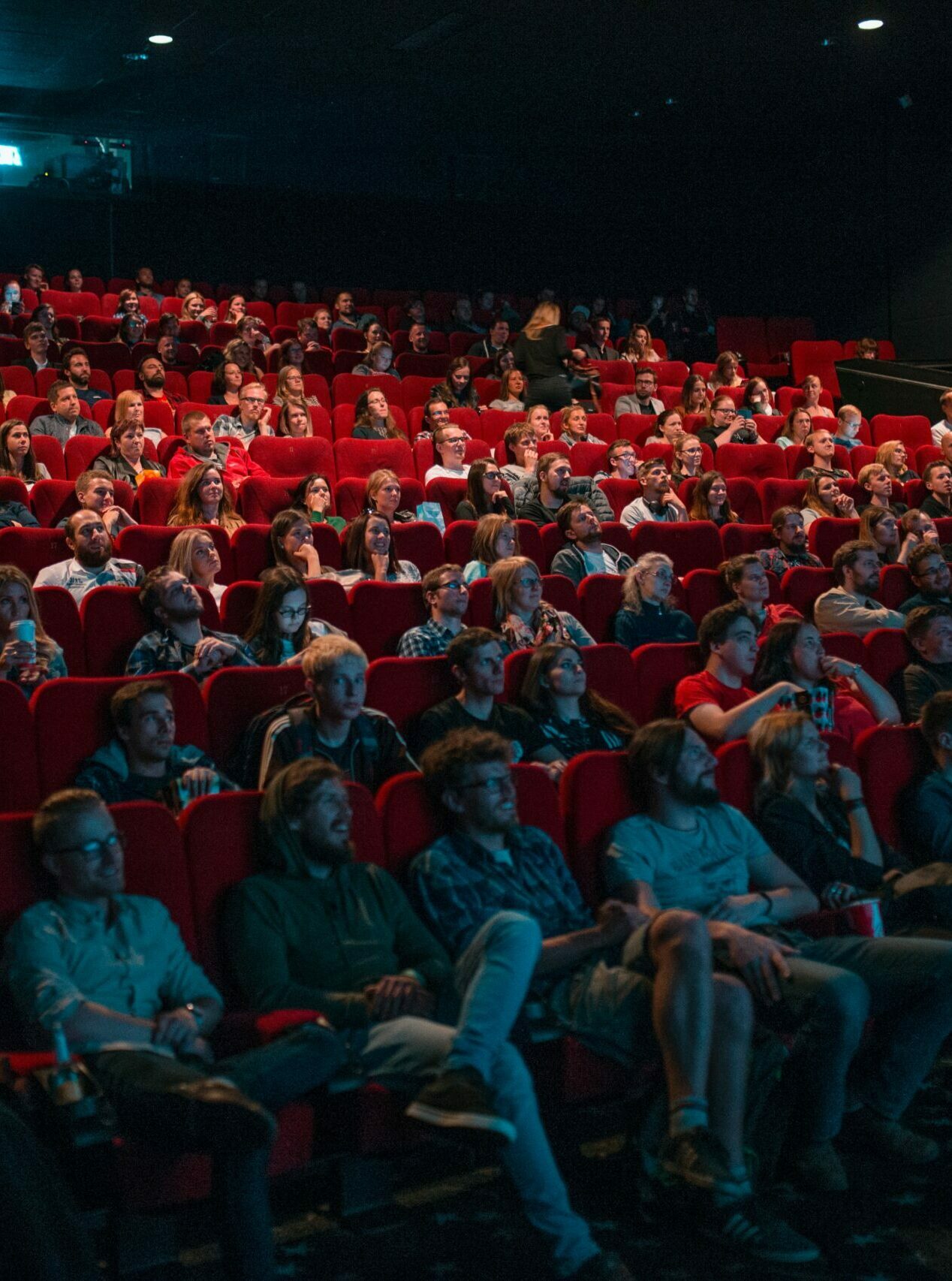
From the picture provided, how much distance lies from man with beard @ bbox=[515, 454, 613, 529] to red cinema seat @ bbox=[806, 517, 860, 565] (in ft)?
1.26

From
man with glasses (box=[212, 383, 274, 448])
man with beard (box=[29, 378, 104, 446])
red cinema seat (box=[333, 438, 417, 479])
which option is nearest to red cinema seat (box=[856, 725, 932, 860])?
red cinema seat (box=[333, 438, 417, 479])

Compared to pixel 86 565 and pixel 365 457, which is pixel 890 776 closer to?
pixel 86 565

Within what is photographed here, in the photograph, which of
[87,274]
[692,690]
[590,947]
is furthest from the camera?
[87,274]

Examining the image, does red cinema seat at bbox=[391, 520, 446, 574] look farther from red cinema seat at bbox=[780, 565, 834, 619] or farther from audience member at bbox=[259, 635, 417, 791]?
audience member at bbox=[259, 635, 417, 791]

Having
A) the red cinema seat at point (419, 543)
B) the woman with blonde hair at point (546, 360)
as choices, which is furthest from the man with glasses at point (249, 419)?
the woman with blonde hair at point (546, 360)

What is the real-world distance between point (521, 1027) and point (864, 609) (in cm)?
124

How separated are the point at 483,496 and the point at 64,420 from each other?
91 centimetres

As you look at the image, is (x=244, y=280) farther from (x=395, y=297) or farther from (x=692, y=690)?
(x=692, y=690)

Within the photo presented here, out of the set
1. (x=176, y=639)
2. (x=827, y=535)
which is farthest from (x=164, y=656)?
(x=827, y=535)

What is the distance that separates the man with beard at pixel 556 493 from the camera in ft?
8.07

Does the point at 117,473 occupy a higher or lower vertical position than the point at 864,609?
higher

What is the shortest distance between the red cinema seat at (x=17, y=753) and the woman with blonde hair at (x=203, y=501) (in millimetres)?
852

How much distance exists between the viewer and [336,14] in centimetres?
389

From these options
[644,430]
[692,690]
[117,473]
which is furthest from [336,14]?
[692,690]
